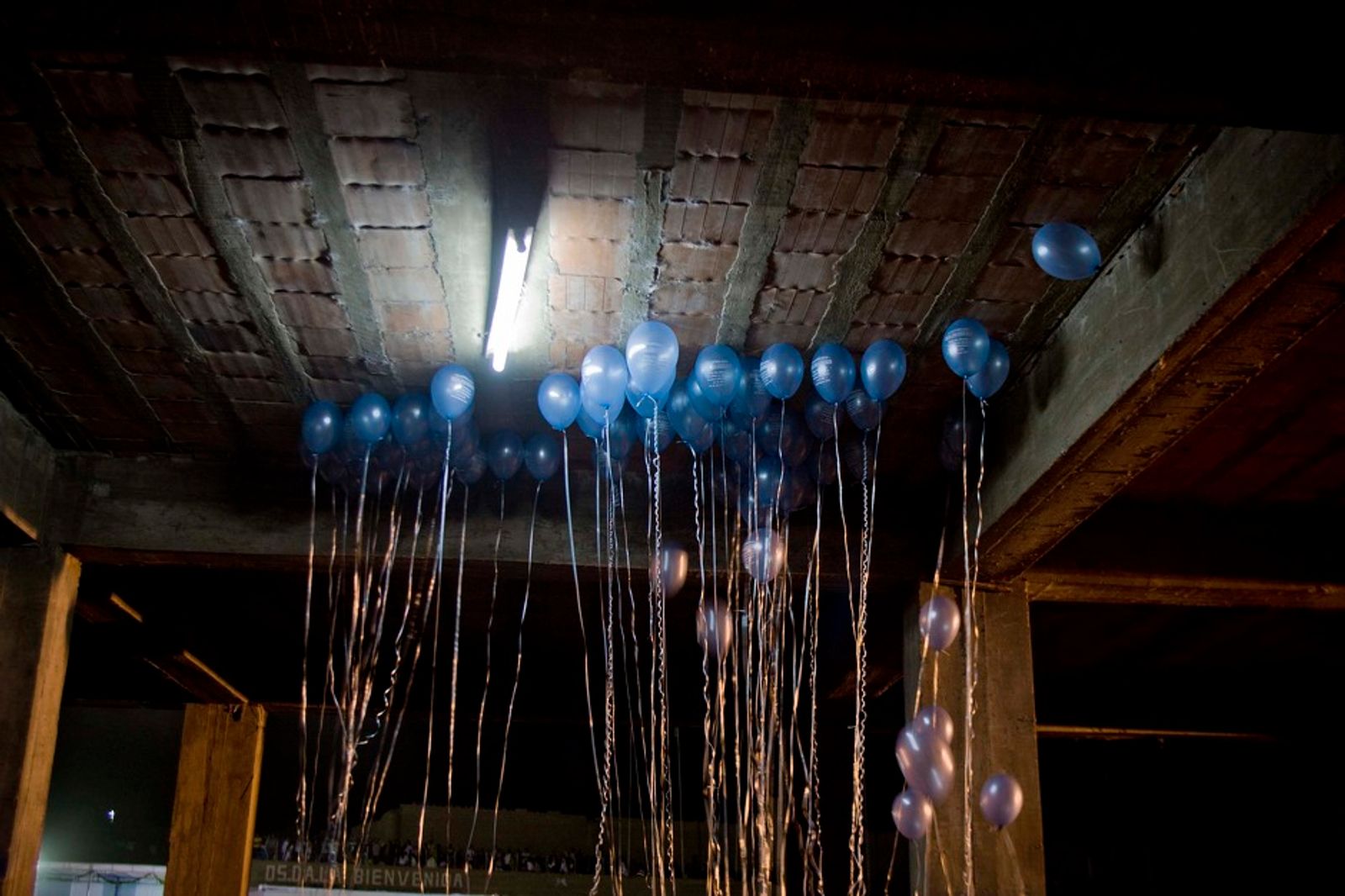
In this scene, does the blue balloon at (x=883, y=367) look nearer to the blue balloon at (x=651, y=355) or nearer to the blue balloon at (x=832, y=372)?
the blue balloon at (x=832, y=372)

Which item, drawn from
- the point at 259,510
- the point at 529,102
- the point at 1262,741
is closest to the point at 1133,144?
the point at 529,102

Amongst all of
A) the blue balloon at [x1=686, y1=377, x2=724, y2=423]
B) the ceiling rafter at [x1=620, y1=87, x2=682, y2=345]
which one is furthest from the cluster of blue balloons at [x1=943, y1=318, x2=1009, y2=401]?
the ceiling rafter at [x1=620, y1=87, x2=682, y2=345]

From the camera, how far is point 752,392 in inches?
189

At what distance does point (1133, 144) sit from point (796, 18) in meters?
1.70

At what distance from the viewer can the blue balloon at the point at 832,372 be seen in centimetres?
464

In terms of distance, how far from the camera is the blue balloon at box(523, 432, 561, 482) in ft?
17.9

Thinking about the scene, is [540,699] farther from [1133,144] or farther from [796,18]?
[796,18]

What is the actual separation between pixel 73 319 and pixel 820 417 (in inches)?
127

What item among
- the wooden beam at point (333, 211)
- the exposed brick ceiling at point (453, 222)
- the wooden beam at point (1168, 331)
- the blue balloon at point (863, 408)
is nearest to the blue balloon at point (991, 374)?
the exposed brick ceiling at point (453, 222)

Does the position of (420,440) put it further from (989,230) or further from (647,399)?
(989,230)

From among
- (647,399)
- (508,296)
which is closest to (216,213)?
(508,296)

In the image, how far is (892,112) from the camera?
3475 mm

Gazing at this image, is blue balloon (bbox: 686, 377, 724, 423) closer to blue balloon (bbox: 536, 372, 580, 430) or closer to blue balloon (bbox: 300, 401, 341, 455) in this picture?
blue balloon (bbox: 536, 372, 580, 430)

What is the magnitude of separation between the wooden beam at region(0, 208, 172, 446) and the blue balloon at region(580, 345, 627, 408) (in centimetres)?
212
